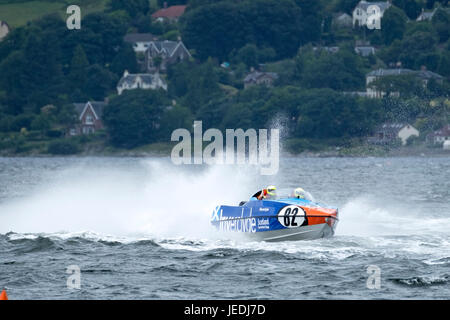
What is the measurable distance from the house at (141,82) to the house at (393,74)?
3737 cm

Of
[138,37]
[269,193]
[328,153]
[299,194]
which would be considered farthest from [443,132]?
[299,194]

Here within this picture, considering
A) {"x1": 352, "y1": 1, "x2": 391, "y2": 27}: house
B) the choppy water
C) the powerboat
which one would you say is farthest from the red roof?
the powerboat

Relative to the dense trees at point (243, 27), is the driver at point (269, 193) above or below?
below

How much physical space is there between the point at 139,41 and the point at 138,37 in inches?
77.7

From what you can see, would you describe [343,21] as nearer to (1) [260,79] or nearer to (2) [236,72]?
(2) [236,72]

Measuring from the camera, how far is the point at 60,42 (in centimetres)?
17475

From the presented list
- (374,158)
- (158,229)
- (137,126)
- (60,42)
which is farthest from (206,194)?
(60,42)

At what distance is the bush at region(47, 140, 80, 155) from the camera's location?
135 meters

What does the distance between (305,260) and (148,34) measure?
591ft

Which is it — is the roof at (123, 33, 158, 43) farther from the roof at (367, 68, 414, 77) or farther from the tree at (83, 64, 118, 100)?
the roof at (367, 68, 414, 77)

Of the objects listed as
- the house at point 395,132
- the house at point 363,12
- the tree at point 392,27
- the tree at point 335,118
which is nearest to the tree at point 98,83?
the tree at point 335,118

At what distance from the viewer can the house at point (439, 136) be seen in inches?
4839

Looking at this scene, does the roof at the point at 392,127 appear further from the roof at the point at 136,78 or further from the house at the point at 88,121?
the roof at the point at 136,78

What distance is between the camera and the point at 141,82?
16200cm
